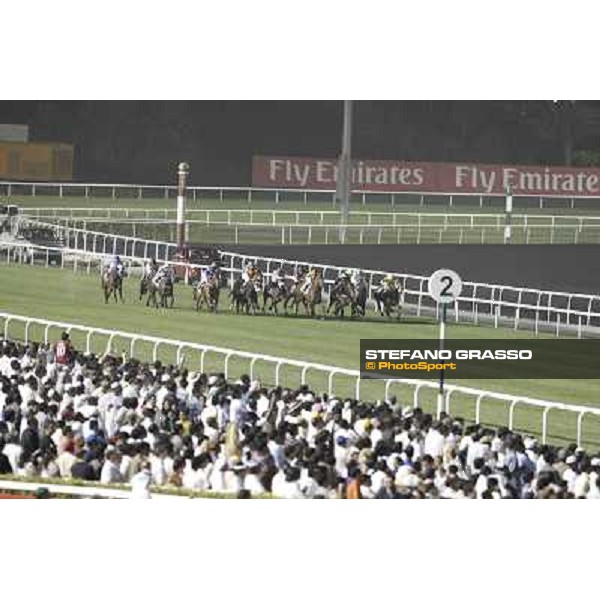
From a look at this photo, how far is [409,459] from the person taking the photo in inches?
570

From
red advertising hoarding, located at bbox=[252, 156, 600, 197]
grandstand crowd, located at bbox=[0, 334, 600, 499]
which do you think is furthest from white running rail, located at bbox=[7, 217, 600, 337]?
grandstand crowd, located at bbox=[0, 334, 600, 499]

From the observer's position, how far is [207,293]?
1875 cm

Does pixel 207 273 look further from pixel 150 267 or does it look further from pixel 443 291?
pixel 443 291

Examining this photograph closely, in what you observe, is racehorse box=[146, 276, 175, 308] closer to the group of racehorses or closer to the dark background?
the group of racehorses

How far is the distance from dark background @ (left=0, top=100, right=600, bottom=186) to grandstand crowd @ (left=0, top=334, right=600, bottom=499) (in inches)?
89.1

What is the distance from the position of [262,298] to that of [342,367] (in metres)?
1.82

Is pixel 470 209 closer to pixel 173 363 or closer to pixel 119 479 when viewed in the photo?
pixel 173 363

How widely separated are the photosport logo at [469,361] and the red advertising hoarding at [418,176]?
1862mm

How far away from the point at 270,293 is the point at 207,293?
55cm

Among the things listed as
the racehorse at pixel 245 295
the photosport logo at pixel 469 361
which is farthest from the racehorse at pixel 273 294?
the photosport logo at pixel 469 361

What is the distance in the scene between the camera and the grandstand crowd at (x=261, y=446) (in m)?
14.3

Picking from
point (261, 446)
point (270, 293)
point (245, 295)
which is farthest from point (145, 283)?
point (261, 446)
